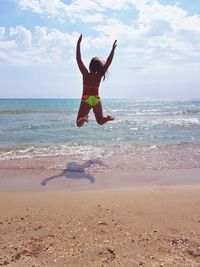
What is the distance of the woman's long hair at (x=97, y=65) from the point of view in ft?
18.5

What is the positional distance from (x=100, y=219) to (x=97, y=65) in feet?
8.31

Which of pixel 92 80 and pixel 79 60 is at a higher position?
pixel 79 60

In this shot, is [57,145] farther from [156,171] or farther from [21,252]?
[21,252]

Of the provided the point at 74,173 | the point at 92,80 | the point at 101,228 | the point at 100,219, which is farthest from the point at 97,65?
the point at 74,173

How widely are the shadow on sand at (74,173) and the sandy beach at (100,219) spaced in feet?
0.07

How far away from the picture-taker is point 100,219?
15.5ft

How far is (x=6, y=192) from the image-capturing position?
6160mm

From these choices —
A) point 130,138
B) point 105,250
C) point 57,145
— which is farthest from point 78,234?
point 130,138

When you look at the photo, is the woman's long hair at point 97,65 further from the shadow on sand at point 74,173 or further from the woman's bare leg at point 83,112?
the shadow on sand at point 74,173

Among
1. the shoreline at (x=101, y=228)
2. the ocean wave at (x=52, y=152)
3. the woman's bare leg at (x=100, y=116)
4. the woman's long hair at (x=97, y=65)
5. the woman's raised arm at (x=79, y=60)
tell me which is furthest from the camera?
the ocean wave at (x=52, y=152)

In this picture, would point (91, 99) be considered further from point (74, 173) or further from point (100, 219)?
point (100, 219)

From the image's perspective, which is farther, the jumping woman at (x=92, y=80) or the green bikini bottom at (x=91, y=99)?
the green bikini bottom at (x=91, y=99)

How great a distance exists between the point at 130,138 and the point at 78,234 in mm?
9517

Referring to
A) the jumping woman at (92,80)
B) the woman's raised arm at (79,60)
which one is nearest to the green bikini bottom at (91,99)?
the jumping woman at (92,80)
